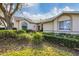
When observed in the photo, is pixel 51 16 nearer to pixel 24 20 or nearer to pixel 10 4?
pixel 24 20

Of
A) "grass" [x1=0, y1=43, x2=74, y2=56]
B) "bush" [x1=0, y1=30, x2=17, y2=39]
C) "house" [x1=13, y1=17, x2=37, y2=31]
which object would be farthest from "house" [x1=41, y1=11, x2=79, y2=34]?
"bush" [x1=0, y1=30, x2=17, y2=39]

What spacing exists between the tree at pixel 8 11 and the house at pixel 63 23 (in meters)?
0.60

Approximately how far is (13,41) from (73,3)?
52.3 inches

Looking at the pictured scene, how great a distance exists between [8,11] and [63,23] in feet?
3.55

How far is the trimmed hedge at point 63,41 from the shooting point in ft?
11.9

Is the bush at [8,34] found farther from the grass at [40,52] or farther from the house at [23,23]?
the grass at [40,52]

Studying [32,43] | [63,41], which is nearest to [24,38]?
[32,43]

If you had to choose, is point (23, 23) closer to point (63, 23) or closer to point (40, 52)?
point (40, 52)

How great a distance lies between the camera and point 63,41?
370 cm

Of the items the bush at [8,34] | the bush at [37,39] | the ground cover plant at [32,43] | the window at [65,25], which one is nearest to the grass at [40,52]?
the ground cover plant at [32,43]

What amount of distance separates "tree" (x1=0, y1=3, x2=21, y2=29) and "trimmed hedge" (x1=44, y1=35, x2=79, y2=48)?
2.48 feet

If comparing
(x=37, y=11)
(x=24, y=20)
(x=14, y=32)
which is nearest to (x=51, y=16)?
(x=37, y=11)

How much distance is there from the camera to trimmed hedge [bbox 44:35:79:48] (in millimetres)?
3627

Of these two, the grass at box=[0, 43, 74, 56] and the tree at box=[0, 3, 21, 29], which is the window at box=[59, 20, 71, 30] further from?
the tree at box=[0, 3, 21, 29]
